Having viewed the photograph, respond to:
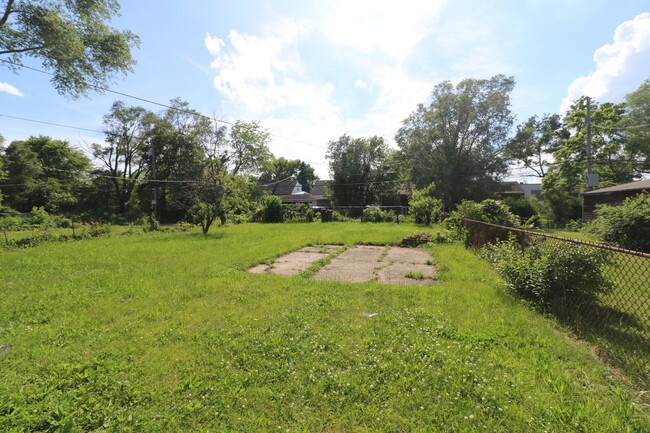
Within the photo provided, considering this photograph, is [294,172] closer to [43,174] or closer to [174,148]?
[174,148]

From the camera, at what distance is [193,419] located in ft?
6.44

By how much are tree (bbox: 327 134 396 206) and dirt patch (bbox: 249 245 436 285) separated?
25.7 m

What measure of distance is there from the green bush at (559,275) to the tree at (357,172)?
30.4 metres

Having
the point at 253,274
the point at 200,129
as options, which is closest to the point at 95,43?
the point at 253,274

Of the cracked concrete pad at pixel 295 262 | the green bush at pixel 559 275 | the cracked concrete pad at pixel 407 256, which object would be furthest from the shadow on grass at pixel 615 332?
the cracked concrete pad at pixel 295 262

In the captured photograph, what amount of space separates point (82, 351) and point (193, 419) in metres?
1.80

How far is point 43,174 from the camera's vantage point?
2973 centimetres

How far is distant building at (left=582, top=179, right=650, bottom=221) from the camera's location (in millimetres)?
12969

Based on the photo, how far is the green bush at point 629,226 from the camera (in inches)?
287

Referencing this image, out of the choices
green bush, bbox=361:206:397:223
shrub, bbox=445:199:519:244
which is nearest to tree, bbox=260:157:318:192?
green bush, bbox=361:206:397:223

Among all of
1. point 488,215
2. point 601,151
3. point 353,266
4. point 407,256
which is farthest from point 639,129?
point 353,266

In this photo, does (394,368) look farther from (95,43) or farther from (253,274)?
(95,43)

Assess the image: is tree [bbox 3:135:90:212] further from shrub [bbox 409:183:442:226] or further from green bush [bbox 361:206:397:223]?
shrub [bbox 409:183:442:226]

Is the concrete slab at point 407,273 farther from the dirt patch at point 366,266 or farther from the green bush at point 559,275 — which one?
the green bush at point 559,275
